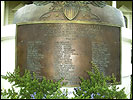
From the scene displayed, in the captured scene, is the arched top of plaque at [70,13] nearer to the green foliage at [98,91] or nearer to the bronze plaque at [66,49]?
the bronze plaque at [66,49]

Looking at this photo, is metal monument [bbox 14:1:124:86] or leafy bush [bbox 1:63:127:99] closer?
leafy bush [bbox 1:63:127:99]

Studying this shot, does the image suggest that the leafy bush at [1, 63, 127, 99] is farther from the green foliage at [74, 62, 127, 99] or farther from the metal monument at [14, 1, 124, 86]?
the metal monument at [14, 1, 124, 86]

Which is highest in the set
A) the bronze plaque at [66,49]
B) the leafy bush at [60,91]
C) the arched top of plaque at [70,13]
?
the arched top of plaque at [70,13]

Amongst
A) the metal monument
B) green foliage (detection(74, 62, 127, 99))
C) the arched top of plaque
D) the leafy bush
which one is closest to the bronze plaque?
the metal monument

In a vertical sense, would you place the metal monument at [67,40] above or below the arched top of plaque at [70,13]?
below

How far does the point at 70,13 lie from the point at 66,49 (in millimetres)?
646

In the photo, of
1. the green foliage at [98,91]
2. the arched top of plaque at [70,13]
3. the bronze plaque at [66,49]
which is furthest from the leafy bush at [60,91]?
the arched top of plaque at [70,13]

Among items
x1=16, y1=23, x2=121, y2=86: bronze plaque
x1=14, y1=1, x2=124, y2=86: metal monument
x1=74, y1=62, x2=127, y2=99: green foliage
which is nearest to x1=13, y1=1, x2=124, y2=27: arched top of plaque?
x1=14, y1=1, x2=124, y2=86: metal monument

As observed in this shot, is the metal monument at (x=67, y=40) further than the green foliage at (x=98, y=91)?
Yes

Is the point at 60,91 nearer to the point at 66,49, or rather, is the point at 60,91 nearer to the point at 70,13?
the point at 66,49

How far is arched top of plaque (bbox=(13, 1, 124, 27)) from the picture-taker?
4.79 metres

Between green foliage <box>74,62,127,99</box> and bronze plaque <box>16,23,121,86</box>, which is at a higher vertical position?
bronze plaque <box>16,23,121,86</box>

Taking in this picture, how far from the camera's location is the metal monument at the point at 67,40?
4.75 metres

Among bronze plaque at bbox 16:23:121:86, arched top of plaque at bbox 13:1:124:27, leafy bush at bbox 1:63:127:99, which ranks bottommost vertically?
leafy bush at bbox 1:63:127:99
